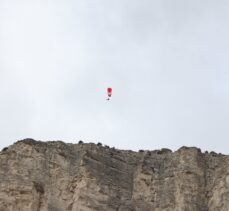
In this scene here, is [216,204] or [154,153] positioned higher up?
[154,153]

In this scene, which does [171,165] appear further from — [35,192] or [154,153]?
[35,192]

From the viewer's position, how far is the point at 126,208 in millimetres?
46406

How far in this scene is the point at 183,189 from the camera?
153ft

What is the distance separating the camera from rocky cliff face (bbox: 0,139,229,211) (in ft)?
152

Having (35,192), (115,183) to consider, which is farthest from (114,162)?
(35,192)

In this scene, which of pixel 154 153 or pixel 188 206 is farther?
pixel 154 153

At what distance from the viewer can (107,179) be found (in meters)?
47.5

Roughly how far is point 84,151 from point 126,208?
4.08m

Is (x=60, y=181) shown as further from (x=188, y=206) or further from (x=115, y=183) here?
(x=188, y=206)

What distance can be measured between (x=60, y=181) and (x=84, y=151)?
2155 millimetres

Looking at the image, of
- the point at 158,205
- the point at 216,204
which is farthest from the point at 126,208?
the point at 216,204

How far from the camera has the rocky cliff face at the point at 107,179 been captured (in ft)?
152

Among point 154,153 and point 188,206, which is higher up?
point 154,153

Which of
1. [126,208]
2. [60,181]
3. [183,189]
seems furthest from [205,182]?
[60,181]
